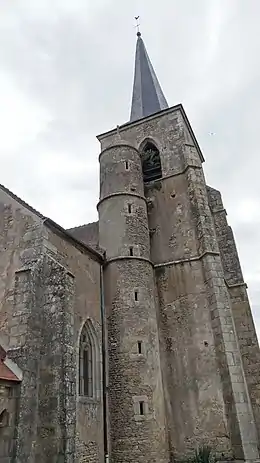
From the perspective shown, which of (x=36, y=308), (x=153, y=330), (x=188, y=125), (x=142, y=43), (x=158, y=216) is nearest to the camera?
(x=36, y=308)

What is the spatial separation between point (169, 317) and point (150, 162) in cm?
718

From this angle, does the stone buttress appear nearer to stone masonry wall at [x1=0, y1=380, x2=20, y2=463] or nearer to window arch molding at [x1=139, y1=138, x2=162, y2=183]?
window arch molding at [x1=139, y1=138, x2=162, y2=183]

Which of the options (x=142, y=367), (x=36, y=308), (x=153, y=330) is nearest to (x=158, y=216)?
(x=153, y=330)

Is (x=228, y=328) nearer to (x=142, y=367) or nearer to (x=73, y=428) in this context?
(x=142, y=367)

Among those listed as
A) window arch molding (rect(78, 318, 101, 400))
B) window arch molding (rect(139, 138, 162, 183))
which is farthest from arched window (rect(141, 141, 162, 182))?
window arch molding (rect(78, 318, 101, 400))

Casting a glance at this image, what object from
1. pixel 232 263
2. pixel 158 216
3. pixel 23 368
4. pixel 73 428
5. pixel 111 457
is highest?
pixel 158 216

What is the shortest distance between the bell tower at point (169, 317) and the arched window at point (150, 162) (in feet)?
0.17

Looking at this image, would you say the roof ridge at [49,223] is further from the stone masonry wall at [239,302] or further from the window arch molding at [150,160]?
the stone masonry wall at [239,302]

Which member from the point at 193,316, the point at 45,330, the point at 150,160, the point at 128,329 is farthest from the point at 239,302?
the point at 45,330

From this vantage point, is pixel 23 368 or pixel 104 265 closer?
pixel 23 368

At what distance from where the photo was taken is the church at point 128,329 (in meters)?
8.19

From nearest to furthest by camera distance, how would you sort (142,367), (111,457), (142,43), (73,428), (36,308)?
(73,428), (36,308), (111,457), (142,367), (142,43)

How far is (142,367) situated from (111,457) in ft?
8.15

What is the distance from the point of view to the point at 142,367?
11.2 meters
